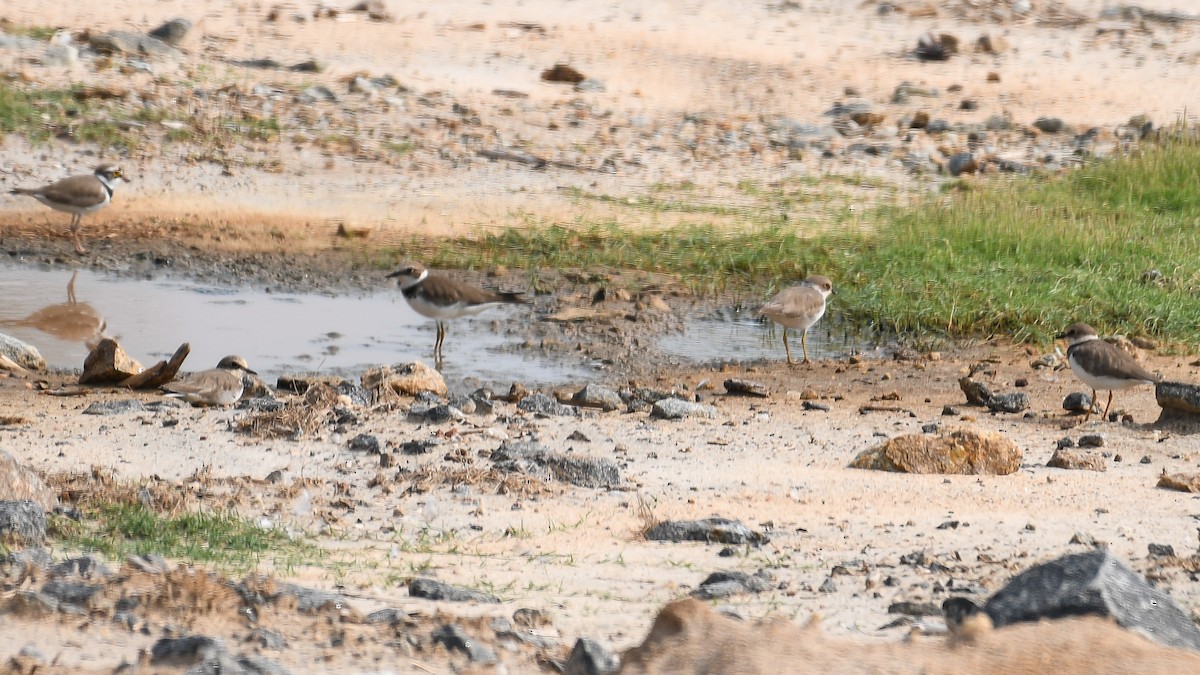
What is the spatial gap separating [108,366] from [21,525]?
3616 mm

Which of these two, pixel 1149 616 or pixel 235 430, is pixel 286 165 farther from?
pixel 1149 616

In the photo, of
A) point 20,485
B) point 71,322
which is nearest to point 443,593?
point 20,485

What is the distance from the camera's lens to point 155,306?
37.1 feet

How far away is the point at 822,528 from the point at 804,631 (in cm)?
244

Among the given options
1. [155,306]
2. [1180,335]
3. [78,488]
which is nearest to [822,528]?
[78,488]

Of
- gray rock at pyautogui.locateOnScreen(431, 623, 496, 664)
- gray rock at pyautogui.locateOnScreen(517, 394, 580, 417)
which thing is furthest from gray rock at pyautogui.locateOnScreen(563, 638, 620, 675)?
gray rock at pyautogui.locateOnScreen(517, 394, 580, 417)

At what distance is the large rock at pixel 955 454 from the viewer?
23.3ft

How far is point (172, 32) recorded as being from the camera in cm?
2039

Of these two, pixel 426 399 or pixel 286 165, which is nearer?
pixel 426 399

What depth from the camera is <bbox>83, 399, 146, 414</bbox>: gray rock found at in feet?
26.6

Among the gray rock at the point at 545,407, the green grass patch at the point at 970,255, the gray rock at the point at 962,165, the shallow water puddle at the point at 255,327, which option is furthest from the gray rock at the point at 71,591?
the gray rock at the point at 962,165

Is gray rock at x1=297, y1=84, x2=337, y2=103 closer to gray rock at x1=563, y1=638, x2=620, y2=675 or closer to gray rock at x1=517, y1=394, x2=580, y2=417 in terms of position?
gray rock at x1=517, y1=394, x2=580, y2=417

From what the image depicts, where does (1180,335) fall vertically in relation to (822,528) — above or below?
below

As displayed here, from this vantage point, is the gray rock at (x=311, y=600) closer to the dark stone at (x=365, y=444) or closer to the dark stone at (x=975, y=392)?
the dark stone at (x=365, y=444)
